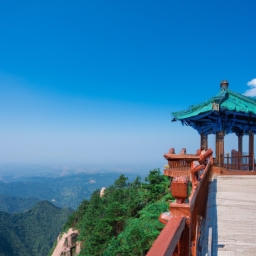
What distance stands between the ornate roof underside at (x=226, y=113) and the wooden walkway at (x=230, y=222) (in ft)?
10.2

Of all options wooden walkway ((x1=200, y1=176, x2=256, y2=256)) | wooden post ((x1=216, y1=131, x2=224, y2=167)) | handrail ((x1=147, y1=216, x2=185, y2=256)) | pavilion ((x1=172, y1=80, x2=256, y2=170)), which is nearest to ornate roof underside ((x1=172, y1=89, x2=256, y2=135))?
pavilion ((x1=172, y1=80, x2=256, y2=170))

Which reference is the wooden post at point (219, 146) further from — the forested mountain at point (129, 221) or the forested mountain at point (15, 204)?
the forested mountain at point (15, 204)

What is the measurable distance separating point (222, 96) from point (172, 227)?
797cm

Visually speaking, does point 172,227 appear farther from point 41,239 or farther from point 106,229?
point 41,239

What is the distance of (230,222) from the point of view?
390 centimetres

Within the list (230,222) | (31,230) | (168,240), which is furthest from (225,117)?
(31,230)

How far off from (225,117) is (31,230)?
72.7 meters

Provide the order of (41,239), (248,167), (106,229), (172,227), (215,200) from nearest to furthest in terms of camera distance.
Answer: (172,227)
(215,200)
(248,167)
(106,229)
(41,239)

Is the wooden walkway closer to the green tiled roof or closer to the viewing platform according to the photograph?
the viewing platform

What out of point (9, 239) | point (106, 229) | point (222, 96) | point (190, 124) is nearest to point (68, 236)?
point (106, 229)

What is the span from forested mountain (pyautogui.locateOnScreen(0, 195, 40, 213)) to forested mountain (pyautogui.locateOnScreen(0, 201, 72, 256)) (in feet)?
213

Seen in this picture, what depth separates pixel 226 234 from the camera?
137 inches

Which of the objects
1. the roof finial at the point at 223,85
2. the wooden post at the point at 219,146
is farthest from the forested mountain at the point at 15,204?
the roof finial at the point at 223,85

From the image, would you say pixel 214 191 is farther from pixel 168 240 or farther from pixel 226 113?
pixel 168 240
